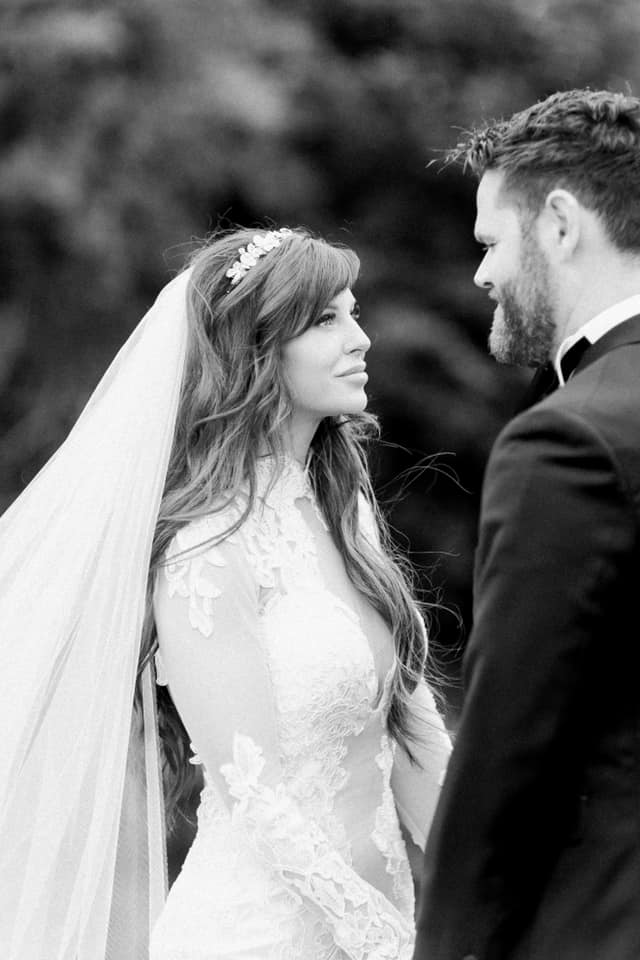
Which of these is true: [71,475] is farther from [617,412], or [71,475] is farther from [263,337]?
[617,412]

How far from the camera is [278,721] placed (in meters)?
2.95

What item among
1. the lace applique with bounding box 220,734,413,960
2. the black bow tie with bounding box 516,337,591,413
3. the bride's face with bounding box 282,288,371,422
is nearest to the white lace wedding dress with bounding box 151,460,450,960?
the lace applique with bounding box 220,734,413,960

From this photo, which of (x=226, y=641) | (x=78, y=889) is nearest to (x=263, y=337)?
(x=226, y=641)

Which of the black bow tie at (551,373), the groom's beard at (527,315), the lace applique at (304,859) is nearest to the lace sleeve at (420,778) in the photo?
the lace applique at (304,859)

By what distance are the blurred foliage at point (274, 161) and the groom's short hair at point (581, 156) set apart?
1.96 m

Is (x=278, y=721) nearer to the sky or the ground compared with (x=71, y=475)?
nearer to the ground

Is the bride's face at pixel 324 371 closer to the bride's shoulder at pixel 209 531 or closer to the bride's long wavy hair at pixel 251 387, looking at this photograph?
the bride's long wavy hair at pixel 251 387

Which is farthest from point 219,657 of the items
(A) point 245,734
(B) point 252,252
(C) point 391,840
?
(B) point 252,252

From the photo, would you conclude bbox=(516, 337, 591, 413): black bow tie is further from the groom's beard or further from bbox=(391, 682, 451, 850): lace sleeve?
bbox=(391, 682, 451, 850): lace sleeve

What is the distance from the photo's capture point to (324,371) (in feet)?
10.6

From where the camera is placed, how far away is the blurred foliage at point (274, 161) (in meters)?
4.16

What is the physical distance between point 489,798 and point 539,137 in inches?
42.9

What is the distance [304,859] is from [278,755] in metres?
0.23

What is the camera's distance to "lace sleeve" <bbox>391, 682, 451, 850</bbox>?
3.25m
